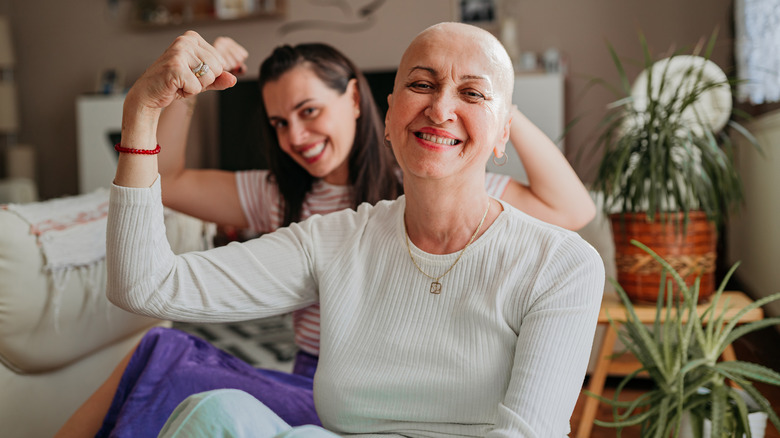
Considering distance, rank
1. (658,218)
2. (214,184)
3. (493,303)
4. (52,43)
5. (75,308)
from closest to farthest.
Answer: (493,303), (75,308), (214,184), (658,218), (52,43)

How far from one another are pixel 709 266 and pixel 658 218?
21 cm

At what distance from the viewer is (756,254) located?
9.96 feet

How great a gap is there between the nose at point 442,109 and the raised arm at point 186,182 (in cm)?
75

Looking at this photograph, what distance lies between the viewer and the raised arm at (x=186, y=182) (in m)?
1.66

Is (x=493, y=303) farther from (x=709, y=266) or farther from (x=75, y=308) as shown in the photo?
(x=709, y=266)

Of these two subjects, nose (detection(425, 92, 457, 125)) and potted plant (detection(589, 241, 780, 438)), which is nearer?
nose (detection(425, 92, 457, 125))

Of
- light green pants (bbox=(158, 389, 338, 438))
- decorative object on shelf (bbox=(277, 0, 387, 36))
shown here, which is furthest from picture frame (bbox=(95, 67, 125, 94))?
light green pants (bbox=(158, 389, 338, 438))

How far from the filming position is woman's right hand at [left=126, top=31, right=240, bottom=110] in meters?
0.97

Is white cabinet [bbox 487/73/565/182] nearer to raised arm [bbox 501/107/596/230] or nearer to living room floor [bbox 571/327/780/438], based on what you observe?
living room floor [bbox 571/327/780/438]

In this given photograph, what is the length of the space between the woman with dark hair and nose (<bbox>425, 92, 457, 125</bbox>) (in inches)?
15.8

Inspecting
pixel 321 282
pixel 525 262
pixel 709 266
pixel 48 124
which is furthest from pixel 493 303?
pixel 48 124

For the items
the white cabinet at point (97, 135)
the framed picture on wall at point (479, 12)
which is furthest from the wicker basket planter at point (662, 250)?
the white cabinet at point (97, 135)

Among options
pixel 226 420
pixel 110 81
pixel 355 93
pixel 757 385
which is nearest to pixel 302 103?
pixel 355 93

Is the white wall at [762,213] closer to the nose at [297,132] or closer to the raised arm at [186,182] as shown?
the nose at [297,132]
